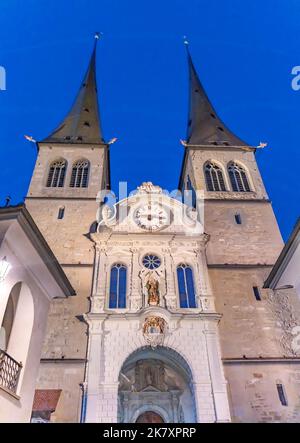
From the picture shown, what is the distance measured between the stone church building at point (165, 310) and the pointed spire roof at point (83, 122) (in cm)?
363

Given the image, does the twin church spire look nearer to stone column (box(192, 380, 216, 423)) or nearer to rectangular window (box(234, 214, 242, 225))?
rectangular window (box(234, 214, 242, 225))

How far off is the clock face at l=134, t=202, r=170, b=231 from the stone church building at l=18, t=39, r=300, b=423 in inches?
2.1

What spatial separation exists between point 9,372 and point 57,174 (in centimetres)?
1452

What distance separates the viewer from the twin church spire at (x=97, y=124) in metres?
21.9

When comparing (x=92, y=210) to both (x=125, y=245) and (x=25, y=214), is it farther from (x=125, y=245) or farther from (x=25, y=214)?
(x=25, y=214)

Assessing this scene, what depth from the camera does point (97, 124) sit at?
24.8m

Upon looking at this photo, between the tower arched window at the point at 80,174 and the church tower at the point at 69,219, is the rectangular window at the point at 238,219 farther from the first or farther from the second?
the tower arched window at the point at 80,174

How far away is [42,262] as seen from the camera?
24.1ft

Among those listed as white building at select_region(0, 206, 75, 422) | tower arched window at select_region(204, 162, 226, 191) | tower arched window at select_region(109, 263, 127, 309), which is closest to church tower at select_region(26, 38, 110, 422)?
tower arched window at select_region(109, 263, 127, 309)

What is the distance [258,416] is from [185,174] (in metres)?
15.6

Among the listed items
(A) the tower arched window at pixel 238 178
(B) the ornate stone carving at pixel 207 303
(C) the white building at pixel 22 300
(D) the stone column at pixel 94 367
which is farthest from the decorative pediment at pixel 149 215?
(C) the white building at pixel 22 300
